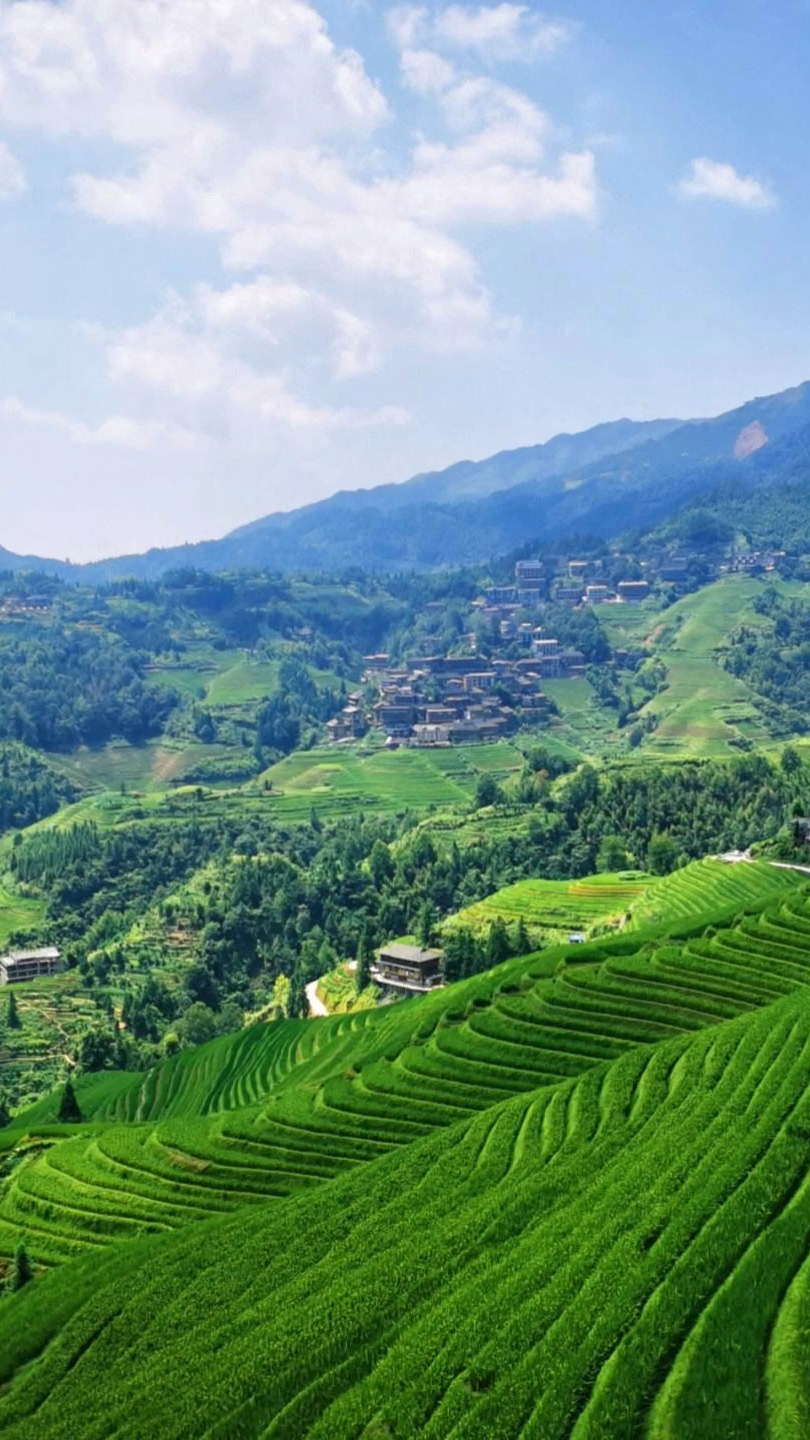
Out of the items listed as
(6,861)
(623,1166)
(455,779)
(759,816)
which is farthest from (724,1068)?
(455,779)

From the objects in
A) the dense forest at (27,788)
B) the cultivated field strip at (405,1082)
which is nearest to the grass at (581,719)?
the dense forest at (27,788)

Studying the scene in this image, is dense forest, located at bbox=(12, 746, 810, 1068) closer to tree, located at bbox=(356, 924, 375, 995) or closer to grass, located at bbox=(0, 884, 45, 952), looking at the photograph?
tree, located at bbox=(356, 924, 375, 995)

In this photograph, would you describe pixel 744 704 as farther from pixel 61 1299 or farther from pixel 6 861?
pixel 61 1299

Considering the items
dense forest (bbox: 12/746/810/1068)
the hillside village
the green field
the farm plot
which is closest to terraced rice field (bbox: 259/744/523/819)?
the hillside village

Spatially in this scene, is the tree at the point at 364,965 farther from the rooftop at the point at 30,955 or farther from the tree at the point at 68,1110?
A: the rooftop at the point at 30,955

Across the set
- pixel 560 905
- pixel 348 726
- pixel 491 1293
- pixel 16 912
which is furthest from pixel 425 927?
pixel 348 726

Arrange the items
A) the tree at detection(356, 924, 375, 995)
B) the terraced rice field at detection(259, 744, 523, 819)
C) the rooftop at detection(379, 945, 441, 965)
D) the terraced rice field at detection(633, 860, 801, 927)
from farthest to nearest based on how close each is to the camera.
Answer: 1. the terraced rice field at detection(259, 744, 523, 819)
2. the tree at detection(356, 924, 375, 995)
3. the rooftop at detection(379, 945, 441, 965)
4. the terraced rice field at detection(633, 860, 801, 927)

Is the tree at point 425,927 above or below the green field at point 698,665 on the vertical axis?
below
